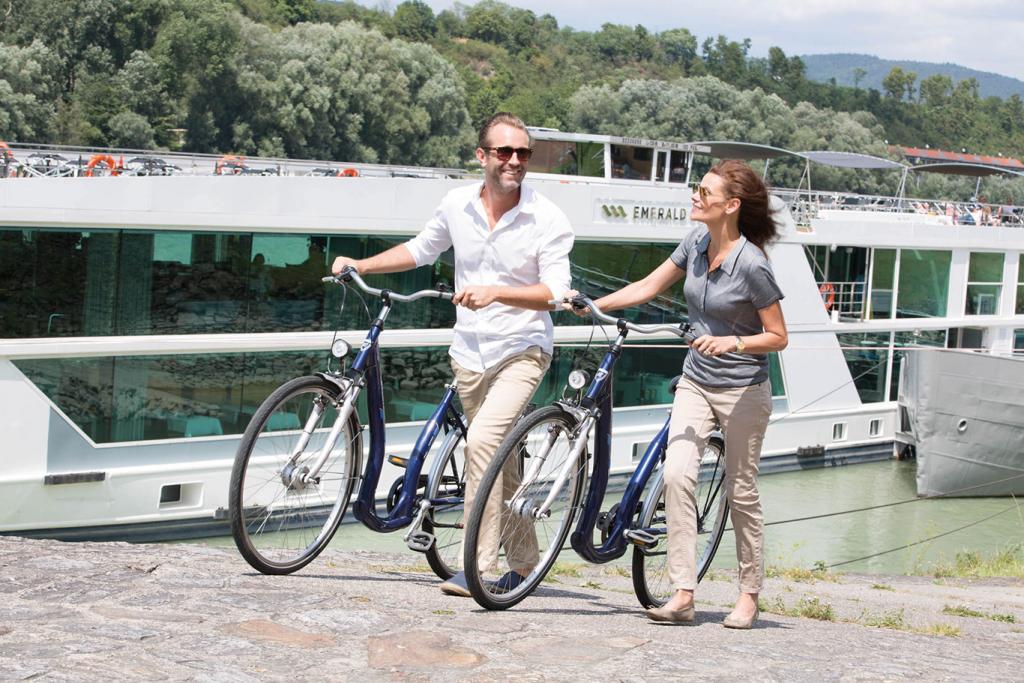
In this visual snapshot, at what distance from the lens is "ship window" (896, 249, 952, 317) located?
60.1 feet

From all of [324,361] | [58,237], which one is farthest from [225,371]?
[58,237]

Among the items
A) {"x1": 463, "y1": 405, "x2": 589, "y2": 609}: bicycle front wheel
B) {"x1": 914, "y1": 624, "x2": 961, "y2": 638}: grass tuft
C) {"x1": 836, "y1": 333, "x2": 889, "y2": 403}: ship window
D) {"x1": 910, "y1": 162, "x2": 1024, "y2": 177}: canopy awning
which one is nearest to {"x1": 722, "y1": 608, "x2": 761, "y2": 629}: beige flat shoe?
{"x1": 463, "y1": 405, "x2": 589, "y2": 609}: bicycle front wheel

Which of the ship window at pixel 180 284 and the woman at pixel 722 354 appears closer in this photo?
the woman at pixel 722 354

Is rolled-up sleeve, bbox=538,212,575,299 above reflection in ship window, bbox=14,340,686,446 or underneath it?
above

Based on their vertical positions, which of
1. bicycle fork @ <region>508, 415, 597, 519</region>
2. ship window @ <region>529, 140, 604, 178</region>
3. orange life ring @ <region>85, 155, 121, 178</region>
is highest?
ship window @ <region>529, 140, 604, 178</region>

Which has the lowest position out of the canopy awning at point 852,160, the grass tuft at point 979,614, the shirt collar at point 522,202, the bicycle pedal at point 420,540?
the grass tuft at point 979,614

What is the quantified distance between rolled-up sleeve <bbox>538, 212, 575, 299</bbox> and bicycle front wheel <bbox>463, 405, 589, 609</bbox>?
0.46 meters

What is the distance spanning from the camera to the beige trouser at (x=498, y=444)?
4.55 m

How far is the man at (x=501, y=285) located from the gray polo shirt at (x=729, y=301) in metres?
0.47

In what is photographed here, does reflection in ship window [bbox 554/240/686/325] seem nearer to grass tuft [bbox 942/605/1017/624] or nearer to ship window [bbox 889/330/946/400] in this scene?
ship window [bbox 889/330/946/400]

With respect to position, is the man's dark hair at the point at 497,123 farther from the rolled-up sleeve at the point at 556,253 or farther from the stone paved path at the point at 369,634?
the stone paved path at the point at 369,634

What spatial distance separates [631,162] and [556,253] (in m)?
13.5

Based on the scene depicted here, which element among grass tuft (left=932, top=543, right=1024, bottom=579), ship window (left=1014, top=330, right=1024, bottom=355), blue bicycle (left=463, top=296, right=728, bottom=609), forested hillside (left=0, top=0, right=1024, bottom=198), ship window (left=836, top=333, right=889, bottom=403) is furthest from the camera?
forested hillside (left=0, top=0, right=1024, bottom=198)

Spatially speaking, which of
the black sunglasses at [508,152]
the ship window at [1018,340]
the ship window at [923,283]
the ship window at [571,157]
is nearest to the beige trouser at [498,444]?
the black sunglasses at [508,152]
